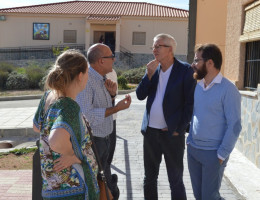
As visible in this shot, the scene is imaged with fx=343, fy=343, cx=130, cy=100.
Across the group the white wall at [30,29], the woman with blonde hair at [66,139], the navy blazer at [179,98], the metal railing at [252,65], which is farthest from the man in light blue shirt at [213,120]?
the white wall at [30,29]

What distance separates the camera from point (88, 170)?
2.31m

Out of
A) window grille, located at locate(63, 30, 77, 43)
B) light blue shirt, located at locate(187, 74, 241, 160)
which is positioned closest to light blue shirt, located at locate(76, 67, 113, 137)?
light blue shirt, located at locate(187, 74, 241, 160)

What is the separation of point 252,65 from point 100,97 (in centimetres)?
412

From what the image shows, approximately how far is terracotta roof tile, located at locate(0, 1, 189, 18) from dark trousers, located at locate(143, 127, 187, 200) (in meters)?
32.4

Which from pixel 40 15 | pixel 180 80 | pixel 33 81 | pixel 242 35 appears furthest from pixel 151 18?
pixel 180 80

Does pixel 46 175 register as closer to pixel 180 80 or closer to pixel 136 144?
pixel 180 80

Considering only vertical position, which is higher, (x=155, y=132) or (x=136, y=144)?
(x=155, y=132)

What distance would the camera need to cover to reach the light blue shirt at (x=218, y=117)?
9.71 ft

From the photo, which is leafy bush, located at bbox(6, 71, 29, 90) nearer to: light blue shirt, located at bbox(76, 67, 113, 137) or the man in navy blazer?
the man in navy blazer

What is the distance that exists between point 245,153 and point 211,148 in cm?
325

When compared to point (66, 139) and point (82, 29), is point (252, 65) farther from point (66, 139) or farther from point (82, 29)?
point (82, 29)

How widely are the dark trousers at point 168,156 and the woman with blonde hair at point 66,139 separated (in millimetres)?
1509

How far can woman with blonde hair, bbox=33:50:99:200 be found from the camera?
2.15 metres

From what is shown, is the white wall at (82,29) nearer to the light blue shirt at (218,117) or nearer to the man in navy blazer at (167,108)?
the man in navy blazer at (167,108)
